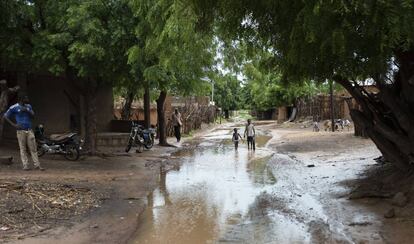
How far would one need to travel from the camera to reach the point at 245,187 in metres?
12.6

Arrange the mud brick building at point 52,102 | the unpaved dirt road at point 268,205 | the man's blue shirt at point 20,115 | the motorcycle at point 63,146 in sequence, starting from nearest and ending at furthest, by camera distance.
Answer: the unpaved dirt road at point 268,205 < the man's blue shirt at point 20,115 < the motorcycle at point 63,146 < the mud brick building at point 52,102

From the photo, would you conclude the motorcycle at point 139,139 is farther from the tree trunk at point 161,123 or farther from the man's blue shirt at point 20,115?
the man's blue shirt at point 20,115

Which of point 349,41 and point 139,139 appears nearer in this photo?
point 349,41

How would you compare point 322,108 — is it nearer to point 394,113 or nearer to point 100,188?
point 100,188

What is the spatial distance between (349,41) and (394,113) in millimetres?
4463

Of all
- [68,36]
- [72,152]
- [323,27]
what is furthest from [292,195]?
[72,152]

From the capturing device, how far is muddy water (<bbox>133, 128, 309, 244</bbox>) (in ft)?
26.2

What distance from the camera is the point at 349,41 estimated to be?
5898mm

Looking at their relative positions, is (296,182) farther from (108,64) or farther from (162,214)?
(108,64)

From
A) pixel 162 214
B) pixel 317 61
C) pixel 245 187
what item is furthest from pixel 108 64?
pixel 317 61

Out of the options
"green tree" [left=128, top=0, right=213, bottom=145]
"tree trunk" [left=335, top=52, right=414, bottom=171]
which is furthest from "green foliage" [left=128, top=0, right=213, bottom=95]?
"tree trunk" [left=335, top=52, right=414, bottom=171]

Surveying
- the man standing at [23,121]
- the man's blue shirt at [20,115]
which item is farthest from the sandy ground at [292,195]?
the man's blue shirt at [20,115]

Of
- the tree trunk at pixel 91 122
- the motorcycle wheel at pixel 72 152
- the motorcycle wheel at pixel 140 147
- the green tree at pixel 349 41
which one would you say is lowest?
the motorcycle wheel at pixel 140 147

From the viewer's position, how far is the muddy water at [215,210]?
7.99 metres
